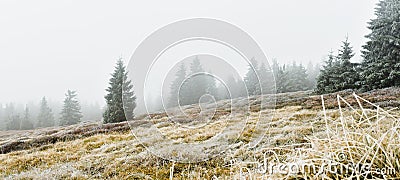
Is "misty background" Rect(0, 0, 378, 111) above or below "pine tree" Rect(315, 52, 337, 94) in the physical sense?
above

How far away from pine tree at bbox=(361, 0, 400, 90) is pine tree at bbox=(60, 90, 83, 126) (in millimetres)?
20492

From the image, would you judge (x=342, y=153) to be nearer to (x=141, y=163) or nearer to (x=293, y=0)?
(x=141, y=163)

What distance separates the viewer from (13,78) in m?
59.4

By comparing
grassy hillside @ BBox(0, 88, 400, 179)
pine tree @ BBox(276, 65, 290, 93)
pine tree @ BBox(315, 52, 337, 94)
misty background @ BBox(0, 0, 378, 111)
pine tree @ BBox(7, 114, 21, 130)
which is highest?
misty background @ BBox(0, 0, 378, 111)

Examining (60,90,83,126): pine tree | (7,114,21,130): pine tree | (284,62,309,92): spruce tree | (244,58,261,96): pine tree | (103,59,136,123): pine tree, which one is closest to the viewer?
(244,58,261,96): pine tree

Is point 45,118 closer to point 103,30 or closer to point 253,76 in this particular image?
point 253,76

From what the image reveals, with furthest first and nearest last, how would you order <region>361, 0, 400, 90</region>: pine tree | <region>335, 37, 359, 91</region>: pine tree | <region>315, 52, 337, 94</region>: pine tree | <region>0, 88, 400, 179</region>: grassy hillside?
<region>315, 52, 337, 94</region>: pine tree < <region>335, 37, 359, 91</region>: pine tree < <region>361, 0, 400, 90</region>: pine tree < <region>0, 88, 400, 179</region>: grassy hillside

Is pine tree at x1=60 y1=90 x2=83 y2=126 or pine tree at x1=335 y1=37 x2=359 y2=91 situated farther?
pine tree at x1=60 y1=90 x2=83 y2=126

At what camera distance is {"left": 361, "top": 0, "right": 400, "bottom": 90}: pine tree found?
13570 millimetres

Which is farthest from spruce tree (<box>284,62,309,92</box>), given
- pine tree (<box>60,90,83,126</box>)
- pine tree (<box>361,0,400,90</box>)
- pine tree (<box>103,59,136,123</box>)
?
pine tree (<box>60,90,83,126</box>)

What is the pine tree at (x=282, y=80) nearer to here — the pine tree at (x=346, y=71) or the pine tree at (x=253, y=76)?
the pine tree at (x=253, y=76)

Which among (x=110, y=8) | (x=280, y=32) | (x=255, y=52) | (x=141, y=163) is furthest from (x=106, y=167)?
(x=110, y=8)

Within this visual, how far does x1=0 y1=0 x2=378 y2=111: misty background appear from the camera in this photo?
42.5m

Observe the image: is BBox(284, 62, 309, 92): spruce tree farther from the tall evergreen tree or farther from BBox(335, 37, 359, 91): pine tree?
the tall evergreen tree
